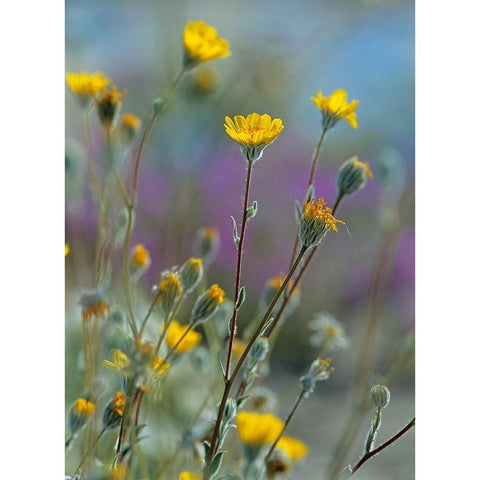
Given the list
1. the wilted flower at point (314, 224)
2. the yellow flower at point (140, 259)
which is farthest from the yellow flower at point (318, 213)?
the yellow flower at point (140, 259)

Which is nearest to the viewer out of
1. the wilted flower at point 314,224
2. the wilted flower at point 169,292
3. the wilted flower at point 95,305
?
the wilted flower at point 314,224

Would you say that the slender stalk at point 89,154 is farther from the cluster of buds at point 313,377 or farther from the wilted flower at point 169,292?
the cluster of buds at point 313,377

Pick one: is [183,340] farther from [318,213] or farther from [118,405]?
[318,213]

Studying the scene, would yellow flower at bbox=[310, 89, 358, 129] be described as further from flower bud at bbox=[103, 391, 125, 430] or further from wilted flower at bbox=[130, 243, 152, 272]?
flower bud at bbox=[103, 391, 125, 430]

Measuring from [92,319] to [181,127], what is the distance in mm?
267

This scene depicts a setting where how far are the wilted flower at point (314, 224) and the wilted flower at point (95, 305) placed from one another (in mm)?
293

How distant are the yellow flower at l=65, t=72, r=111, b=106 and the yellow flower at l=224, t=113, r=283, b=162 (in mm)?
224

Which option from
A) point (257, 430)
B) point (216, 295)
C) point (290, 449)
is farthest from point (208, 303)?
→ point (290, 449)

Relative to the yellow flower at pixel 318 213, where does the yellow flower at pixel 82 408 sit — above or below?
below

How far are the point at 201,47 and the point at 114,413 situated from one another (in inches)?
14.8

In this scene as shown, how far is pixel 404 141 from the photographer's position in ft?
3.13

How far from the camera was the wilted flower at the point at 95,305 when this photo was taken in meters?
0.82
